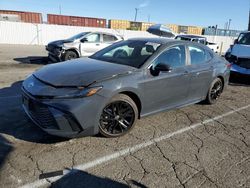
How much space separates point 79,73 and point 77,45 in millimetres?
8136

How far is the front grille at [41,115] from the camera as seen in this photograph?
11.2 feet

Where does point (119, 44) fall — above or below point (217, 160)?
above

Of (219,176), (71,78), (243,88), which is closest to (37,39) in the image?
(243,88)

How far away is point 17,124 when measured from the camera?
14.0 feet

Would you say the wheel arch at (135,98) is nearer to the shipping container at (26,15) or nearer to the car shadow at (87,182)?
the car shadow at (87,182)

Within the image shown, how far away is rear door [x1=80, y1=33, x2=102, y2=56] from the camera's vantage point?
11867mm

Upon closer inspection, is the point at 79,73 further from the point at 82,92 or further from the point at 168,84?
the point at 168,84

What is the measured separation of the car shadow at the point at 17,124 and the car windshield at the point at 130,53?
5.68 feet

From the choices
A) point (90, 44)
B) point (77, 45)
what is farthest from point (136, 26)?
point (77, 45)

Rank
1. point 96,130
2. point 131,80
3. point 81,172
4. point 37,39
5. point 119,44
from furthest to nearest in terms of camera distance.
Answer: point 37,39
point 119,44
point 131,80
point 96,130
point 81,172

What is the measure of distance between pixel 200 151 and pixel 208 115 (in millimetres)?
1740

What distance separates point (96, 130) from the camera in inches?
145

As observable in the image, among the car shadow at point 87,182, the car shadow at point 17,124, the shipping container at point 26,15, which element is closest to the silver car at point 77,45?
the car shadow at point 17,124

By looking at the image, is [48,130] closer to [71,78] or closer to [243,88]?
[71,78]
